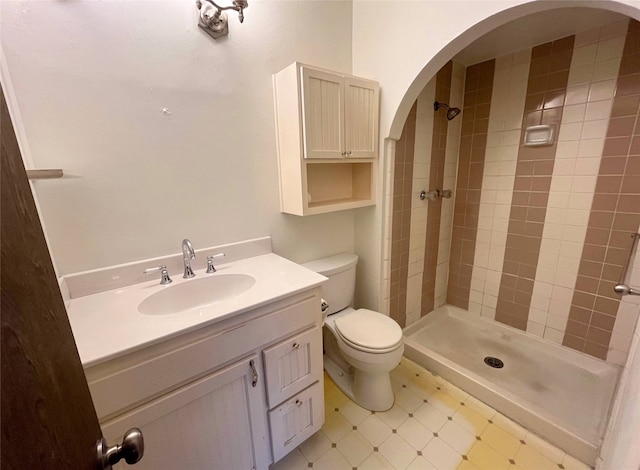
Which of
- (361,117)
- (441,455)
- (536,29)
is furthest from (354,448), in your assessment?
(536,29)

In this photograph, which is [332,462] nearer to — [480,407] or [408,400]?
[408,400]

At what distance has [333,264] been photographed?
1.73 m

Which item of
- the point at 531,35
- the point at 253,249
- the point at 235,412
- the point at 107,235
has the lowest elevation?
the point at 235,412

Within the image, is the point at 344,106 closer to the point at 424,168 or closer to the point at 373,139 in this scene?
the point at 373,139

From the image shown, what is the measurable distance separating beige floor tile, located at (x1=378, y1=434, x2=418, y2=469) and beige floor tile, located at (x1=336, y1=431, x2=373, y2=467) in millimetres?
72

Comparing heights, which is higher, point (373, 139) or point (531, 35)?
point (531, 35)

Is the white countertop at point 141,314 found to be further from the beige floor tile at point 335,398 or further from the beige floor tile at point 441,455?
the beige floor tile at point 441,455

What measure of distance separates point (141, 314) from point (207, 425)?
0.46m

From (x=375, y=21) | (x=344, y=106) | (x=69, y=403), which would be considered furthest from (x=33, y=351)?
(x=375, y=21)

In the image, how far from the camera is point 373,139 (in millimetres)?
1622

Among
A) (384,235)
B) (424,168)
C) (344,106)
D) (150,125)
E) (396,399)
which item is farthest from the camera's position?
(424,168)

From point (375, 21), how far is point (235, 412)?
2.05 m

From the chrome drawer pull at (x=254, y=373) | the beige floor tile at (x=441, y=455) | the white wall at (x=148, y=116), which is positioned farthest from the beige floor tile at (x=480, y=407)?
the white wall at (x=148, y=116)

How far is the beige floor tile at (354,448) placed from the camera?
1290 mm
